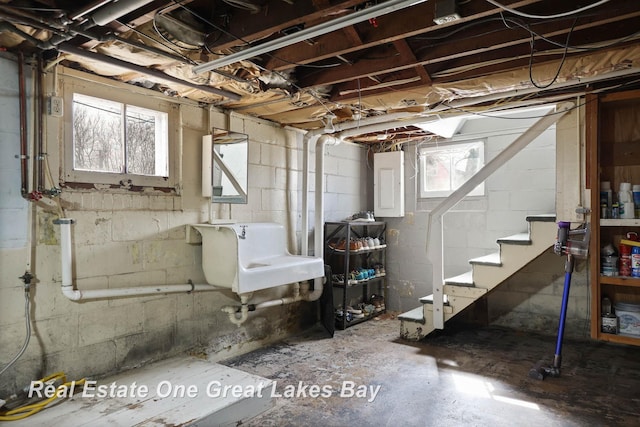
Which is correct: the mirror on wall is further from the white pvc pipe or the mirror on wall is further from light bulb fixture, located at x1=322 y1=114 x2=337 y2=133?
the white pvc pipe

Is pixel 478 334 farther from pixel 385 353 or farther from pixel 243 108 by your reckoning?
pixel 243 108

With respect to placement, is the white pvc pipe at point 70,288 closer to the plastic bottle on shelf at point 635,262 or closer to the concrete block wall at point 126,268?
the concrete block wall at point 126,268

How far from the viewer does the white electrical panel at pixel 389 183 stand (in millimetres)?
4715

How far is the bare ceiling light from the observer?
1.72m

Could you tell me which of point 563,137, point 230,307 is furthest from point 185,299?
point 563,137

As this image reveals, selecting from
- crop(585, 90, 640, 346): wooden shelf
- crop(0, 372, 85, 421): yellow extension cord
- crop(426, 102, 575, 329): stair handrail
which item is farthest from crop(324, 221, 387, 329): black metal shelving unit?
crop(0, 372, 85, 421): yellow extension cord

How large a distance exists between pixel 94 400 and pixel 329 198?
2897 mm

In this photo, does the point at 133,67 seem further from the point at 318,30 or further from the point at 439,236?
the point at 439,236

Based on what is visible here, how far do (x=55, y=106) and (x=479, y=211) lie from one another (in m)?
3.90

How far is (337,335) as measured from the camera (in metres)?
3.93

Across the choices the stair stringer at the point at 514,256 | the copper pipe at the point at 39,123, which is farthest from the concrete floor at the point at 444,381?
the copper pipe at the point at 39,123

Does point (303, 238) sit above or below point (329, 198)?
below

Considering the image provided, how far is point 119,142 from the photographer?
2676mm

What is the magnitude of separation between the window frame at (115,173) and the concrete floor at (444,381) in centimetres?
158
